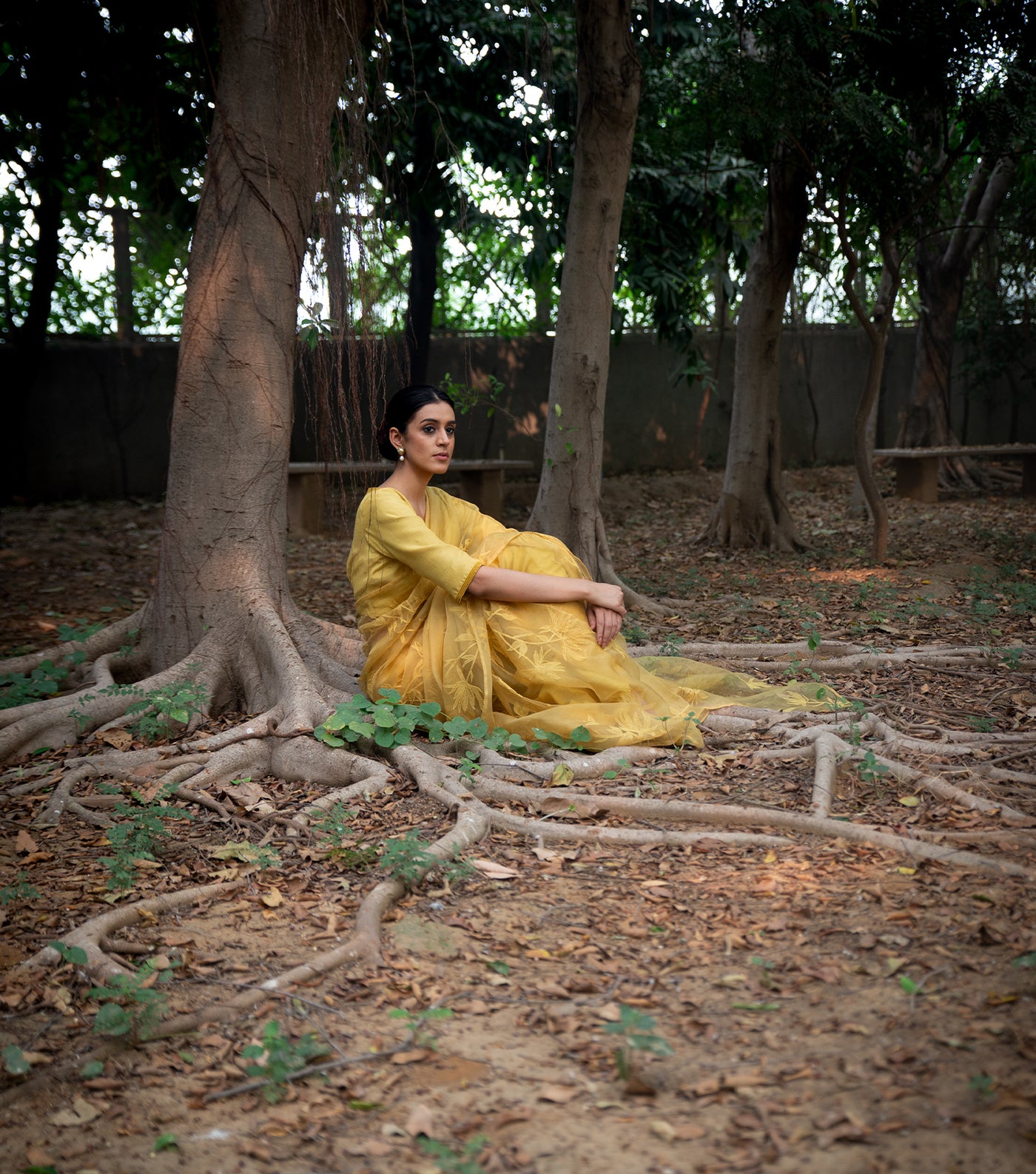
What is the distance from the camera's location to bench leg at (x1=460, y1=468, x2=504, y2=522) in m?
A: 10.4

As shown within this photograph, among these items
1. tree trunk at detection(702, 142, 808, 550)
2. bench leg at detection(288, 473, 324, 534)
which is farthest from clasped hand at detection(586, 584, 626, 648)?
bench leg at detection(288, 473, 324, 534)

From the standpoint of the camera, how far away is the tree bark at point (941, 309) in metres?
11.4

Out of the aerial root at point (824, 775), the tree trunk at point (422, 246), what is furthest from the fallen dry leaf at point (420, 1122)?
the tree trunk at point (422, 246)

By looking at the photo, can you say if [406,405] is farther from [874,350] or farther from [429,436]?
[874,350]

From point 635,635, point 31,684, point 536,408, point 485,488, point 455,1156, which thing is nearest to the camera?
point 455,1156

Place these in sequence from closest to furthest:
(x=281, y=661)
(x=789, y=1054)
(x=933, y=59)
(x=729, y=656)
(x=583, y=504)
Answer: (x=789, y=1054)
(x=281, y=661)
(x=729, y=656)
(x=583, y=504)
(x=933, y=59)

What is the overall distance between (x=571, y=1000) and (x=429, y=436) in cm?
235

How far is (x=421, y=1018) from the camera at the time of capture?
233cm

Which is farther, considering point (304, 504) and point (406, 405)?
point (304, 504)

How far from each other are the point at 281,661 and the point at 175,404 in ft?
4.06

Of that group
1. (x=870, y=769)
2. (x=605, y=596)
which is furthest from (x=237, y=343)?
(x=870, y=769)

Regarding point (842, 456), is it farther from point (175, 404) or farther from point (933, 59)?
point (175, 404)

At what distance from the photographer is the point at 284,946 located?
2.68 m

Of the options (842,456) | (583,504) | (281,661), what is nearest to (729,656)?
(583,504)
